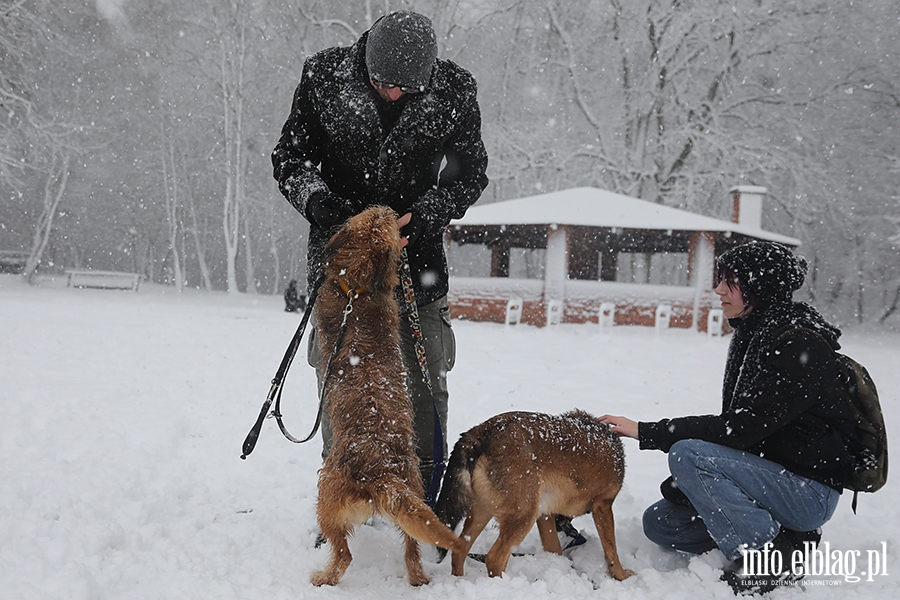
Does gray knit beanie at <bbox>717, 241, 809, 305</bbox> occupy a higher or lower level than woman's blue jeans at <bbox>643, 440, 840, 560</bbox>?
higher

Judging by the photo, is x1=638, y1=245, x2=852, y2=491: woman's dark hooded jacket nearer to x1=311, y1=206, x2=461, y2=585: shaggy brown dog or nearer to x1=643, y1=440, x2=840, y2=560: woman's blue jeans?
x1=643, y1=440, x2=840, y2=560: woman's blue jeans

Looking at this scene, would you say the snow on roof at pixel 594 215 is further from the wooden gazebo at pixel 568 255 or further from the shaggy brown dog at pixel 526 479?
the shaggy brown dog at pixel 526 479

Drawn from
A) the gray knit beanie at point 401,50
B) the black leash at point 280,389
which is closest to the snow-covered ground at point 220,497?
the black leash at point 280,389

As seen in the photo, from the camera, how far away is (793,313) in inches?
119

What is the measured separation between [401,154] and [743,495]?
243 centimetres

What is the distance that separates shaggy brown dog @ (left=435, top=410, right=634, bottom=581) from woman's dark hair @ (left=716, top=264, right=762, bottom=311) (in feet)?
3.36

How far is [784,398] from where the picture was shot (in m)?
2.87

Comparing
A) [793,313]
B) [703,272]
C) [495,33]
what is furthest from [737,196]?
[793,313]

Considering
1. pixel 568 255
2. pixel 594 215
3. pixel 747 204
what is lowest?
pixel 568 255

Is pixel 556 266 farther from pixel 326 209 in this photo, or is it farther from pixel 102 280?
pixel 102 280

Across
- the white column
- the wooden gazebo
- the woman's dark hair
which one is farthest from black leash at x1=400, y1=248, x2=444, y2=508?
the white column

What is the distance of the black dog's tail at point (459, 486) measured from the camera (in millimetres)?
3063

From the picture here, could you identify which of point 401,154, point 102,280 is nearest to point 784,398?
point 401,154

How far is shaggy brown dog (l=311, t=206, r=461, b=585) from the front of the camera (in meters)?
2.61
